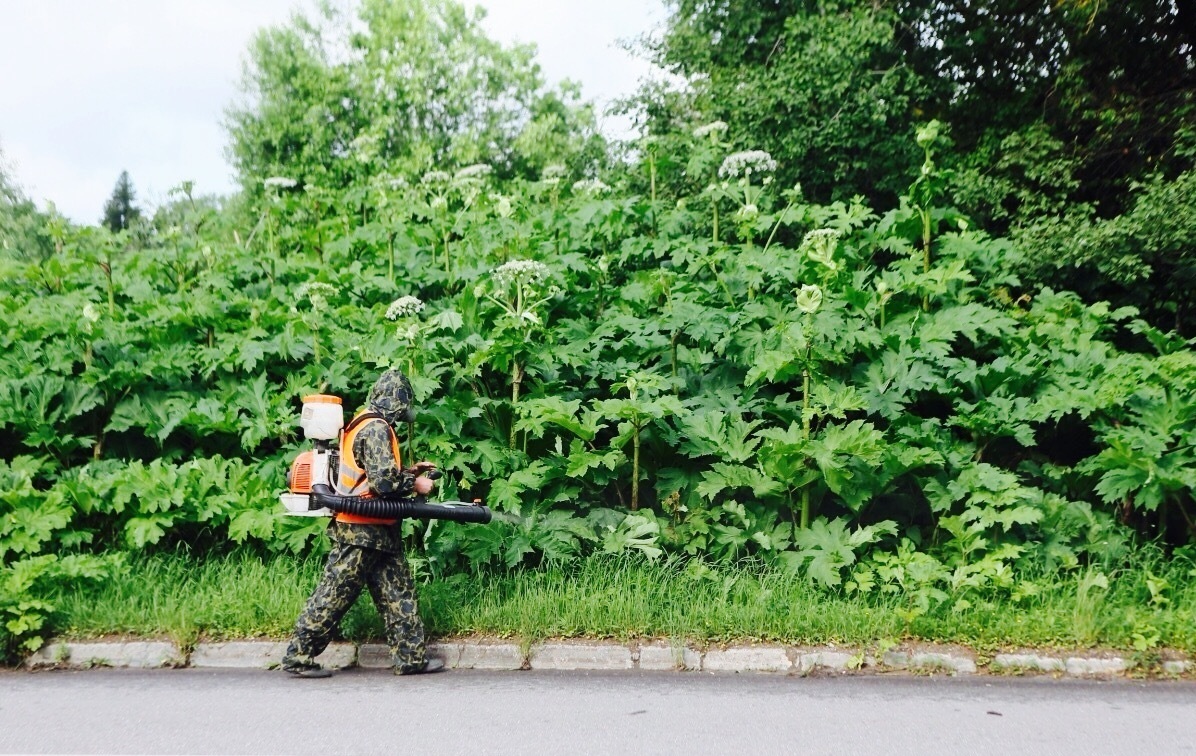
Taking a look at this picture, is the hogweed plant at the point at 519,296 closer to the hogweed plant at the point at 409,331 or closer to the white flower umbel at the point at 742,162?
the hogweed plant at the point at 409,331

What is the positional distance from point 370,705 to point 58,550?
3526 millimetres

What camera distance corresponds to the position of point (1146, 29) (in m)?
11.5

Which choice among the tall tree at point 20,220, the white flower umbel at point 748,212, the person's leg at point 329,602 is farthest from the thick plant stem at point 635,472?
the tall tree at point 20,220

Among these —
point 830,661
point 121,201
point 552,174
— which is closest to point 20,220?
point 552,174

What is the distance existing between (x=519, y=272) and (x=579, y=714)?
3.61 meters

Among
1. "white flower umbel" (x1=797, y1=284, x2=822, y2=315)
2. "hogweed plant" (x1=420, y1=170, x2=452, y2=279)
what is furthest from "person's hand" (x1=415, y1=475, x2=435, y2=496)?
"hogweed plant" (x1=420, y1=170, x2=452, y2=279)

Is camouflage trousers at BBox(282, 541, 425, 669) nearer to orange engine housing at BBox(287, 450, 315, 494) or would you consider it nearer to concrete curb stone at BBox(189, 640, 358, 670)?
concrete curb stone at BBox(189, 640, 358, 670)

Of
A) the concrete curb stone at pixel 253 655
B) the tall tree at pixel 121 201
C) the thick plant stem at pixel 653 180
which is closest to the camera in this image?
the concrete curb stone at pixel 253 655

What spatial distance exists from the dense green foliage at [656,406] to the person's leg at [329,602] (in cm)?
107

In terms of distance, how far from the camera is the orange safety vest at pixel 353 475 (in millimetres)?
5578

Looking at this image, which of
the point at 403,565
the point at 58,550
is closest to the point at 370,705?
the point at 403,565

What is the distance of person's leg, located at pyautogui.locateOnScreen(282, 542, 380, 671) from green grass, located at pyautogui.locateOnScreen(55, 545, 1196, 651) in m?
0.52

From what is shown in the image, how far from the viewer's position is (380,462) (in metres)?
5.52

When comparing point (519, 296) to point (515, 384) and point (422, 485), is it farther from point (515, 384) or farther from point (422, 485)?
point (422, 485)
